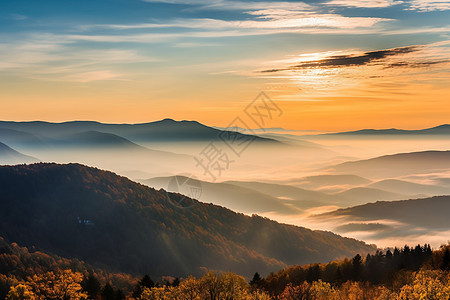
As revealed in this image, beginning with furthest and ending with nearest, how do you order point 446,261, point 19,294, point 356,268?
point 356,268
point 446,261
point 19,294

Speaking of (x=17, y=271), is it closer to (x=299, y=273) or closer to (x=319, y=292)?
(x=299, y=273)

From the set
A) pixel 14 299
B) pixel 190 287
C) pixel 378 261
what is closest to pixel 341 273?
pixel 378 261

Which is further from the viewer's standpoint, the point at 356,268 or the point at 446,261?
the point at 356,268

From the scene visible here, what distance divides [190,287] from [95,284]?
1619 inches

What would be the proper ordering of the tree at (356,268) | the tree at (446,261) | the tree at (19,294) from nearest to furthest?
the tree at (19,294) < the tree at (446,261) < the tree at (356,268)

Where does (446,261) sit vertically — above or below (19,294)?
above

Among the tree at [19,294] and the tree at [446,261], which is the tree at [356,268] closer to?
the tree at [446,261]

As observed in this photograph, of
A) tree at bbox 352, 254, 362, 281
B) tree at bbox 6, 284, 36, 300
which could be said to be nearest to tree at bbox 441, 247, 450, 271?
tree at bbox 352, 254, 362, 281

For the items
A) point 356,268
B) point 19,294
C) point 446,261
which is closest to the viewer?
point 19,294

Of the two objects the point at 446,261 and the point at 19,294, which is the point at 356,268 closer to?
the point at 446,261

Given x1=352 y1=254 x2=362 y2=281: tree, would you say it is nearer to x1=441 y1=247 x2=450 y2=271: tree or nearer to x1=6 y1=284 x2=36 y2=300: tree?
x1=441 y1=247 x2=450 y2=271: tree

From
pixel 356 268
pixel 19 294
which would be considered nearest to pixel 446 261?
pixel 356 268

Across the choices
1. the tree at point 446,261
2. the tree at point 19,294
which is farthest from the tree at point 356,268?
the tree at point 19,294

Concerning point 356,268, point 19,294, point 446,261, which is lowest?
point 356,268
